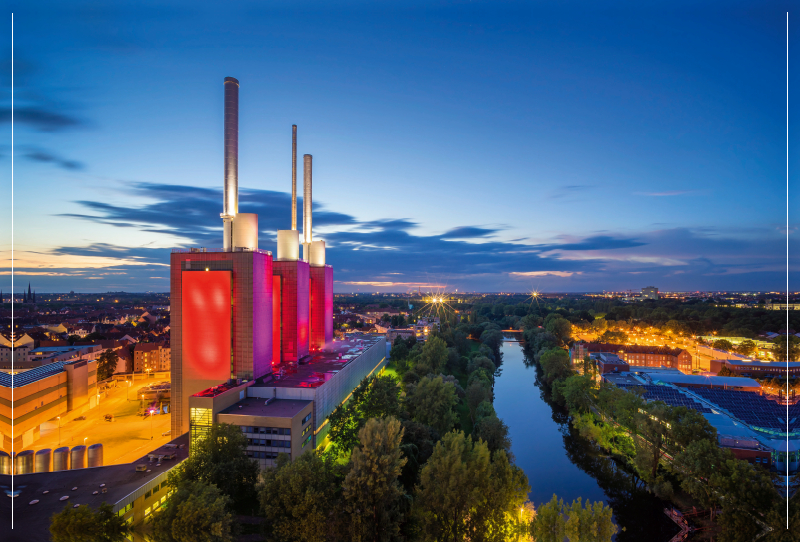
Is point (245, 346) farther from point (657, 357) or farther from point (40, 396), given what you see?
point (657, 357)

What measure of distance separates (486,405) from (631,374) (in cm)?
2346

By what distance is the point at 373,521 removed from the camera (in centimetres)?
1920

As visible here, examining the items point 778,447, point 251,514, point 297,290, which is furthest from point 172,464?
point 778,447

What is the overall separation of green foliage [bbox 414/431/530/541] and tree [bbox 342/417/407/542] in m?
1.50

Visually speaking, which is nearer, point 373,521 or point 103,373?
point 373,521

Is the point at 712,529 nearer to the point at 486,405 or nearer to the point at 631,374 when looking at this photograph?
the point at 486,405

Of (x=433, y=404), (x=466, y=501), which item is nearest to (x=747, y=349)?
(x=433, y=404)

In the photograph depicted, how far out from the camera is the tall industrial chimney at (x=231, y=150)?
3688 cm

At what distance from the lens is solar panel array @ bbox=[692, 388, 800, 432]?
108 feet

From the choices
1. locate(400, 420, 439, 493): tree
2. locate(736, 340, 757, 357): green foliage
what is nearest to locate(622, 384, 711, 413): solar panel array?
locate(400, 420, 439, 493): tree

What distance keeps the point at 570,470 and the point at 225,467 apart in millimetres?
25066

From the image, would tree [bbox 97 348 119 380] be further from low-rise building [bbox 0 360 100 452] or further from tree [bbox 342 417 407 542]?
tree [bbox 342 417 407 542]

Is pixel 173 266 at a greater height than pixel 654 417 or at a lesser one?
greater

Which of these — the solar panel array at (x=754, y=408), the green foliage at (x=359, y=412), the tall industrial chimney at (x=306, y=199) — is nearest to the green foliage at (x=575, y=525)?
the green foliage at (x=359, y=412)
